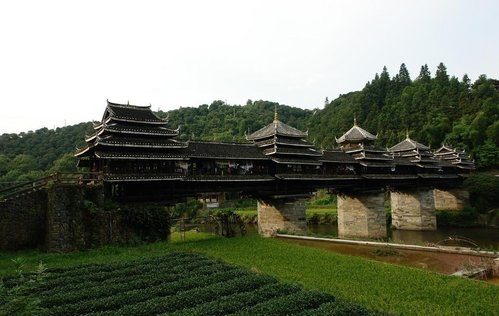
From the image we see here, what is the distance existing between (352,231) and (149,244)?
2533 cm

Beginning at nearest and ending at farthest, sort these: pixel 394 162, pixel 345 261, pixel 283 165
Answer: pixel 345 261 < pixel 283 165 < pixel 394 162

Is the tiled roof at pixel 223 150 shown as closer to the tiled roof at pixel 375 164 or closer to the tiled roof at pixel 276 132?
the tiled roof at pixel 276 132

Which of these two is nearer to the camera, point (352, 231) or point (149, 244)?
point (149, 244)

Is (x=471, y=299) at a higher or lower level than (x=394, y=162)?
lower

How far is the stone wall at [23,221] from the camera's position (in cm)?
2017

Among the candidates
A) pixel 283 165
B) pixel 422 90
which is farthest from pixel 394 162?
pixel 422 90

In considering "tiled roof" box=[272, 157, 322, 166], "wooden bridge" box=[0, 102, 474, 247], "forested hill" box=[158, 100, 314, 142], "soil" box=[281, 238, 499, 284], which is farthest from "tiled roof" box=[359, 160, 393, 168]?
"forested hill" box=[158, 100, 314, 142]

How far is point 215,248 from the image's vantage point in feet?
74.5

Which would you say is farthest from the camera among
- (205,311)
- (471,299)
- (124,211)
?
(124,211)

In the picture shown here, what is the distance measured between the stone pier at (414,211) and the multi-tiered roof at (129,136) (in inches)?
1344

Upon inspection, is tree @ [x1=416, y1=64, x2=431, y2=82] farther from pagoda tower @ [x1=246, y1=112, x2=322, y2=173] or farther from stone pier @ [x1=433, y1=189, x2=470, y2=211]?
pagoda tower @ [x1=246, y1=112, x2=322, y2=173]

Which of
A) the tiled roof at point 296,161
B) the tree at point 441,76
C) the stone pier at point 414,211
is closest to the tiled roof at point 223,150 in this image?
the tiled roof at point 296,161

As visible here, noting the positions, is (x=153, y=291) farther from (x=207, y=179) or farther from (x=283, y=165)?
(x=283, y=165)

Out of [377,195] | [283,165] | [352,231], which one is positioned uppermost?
[283,165]
